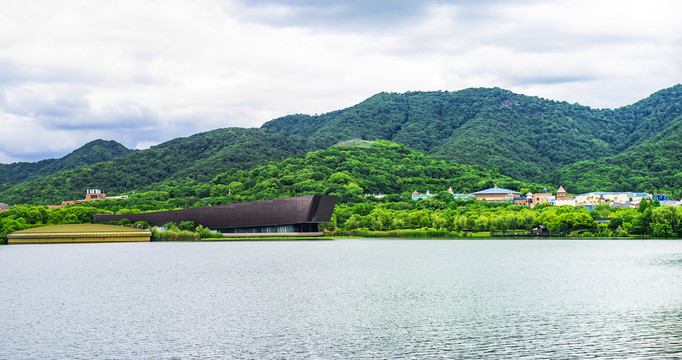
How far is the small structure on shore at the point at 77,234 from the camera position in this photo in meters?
83.1

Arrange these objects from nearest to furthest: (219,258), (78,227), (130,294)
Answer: (130,294) → (219,258) → (78,227)

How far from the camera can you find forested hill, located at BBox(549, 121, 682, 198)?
14225cm

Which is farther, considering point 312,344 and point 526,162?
point 526,162

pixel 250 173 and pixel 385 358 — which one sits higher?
pixel 250 173

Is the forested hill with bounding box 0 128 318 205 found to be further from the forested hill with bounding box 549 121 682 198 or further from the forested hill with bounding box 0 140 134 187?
the forested hill with bounding box 549 121 682 198

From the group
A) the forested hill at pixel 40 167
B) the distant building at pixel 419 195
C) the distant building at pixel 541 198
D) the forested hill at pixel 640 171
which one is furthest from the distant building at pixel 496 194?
the forested hill at pixel 40 167

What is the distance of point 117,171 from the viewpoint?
532 ft

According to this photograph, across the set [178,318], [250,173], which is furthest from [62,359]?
[250,173]

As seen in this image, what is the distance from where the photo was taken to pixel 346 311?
23.7 metres

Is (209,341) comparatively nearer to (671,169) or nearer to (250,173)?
(250,173)

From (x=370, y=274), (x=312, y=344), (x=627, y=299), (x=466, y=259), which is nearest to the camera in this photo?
(x=312, y=344)

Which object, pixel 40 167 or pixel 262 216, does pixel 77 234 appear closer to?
pixel 262 216

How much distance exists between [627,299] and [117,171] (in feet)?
499

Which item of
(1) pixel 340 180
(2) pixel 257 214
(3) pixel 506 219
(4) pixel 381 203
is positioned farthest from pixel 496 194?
(2) pixel 257 214
